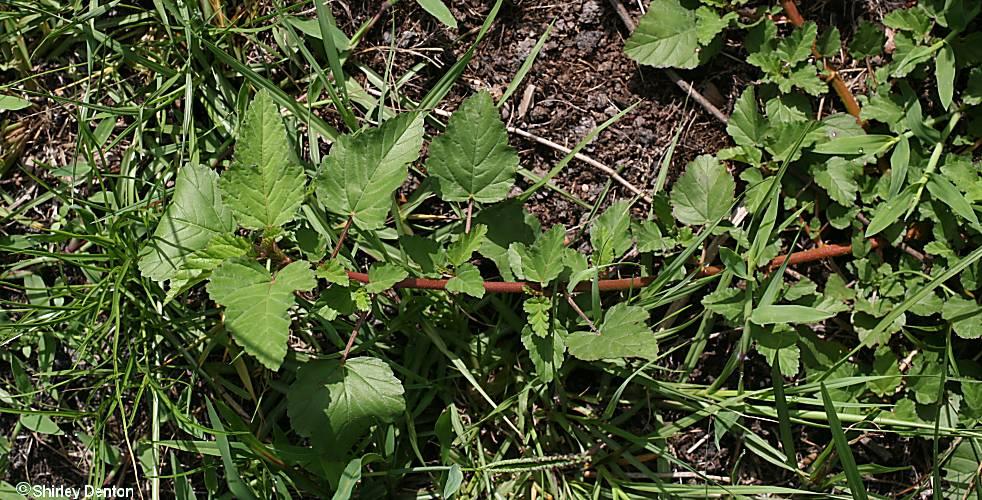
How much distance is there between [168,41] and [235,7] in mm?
244

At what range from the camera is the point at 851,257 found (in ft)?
8.57

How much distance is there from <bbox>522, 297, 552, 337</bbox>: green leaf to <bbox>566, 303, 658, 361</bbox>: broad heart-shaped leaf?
94 millimetres

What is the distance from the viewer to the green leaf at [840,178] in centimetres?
245

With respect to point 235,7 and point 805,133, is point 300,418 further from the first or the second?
point 805,133

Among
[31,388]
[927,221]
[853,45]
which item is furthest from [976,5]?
[31,388]

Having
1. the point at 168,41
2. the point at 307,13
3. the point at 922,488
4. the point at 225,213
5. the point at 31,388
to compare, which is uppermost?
the point at 168,41

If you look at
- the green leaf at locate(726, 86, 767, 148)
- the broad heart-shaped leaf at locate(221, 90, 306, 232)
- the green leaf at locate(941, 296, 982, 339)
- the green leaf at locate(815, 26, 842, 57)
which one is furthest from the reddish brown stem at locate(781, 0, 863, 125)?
the broad heart-shaped leaf at locate(221, 90, 306, 232)

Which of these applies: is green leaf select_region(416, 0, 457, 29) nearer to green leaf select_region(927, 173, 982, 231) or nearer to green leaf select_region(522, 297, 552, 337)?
green leaf select_region(522, 297, 552, 337)

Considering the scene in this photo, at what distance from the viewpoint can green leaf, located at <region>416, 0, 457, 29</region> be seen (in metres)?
2.48

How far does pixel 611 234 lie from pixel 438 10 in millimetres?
880

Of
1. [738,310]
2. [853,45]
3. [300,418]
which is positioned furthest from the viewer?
[853,45]
